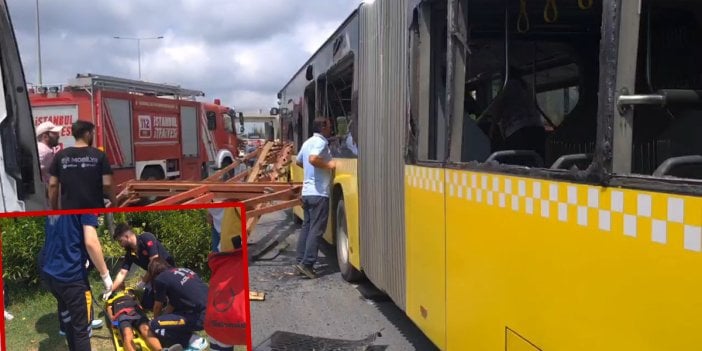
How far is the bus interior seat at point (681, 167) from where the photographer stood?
2055 mm

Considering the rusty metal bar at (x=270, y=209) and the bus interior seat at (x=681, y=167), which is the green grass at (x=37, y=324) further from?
the rusty metal bar at (x=270, y=209)

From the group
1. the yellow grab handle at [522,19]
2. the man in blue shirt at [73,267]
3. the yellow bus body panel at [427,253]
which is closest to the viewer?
the man in blue shirt at [73,267]

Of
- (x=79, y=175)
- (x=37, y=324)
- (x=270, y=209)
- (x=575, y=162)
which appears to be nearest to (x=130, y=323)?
(x=37, y=324)

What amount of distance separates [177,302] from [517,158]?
5.88ft

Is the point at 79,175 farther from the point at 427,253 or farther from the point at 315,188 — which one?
the point at 427,253

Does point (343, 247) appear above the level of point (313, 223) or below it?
below

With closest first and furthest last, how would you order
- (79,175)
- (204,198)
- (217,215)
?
(217,215)
(79,175)
(204,198)

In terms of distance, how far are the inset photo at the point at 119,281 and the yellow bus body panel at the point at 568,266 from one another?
117 cm

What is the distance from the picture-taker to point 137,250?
231 cm

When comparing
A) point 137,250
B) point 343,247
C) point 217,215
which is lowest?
point 343,247

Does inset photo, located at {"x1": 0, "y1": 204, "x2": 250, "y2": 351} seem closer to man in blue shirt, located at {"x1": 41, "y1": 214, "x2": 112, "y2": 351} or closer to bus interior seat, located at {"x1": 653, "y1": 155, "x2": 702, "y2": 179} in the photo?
man in blue shirt, located at {"x1": 41, "y1": 214, "x2": 112, "y2": 351}

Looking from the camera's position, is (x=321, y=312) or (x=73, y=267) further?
(x=321, y=312)

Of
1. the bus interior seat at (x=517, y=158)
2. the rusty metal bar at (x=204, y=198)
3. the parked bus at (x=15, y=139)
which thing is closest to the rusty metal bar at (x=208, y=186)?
the rusty metal bar at (x=204, y=198)

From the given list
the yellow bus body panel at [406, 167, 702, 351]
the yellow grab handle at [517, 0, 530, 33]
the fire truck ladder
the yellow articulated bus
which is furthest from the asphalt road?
the yellow grab handle at [517, 0, 530, 33]
